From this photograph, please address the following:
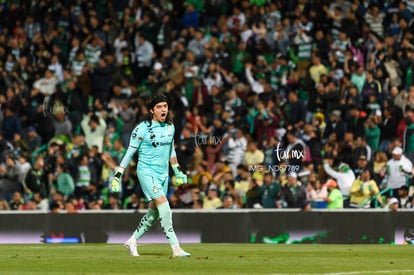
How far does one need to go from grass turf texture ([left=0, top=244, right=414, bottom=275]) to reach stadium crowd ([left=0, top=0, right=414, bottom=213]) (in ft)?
15.7

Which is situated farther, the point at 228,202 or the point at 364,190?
the point at 228,202

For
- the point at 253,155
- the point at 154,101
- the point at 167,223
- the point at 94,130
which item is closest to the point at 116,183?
the point at 167,223

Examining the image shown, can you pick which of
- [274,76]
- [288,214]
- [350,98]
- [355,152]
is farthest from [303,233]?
[274,76]

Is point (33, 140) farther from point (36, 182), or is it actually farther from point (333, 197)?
point (333, 197)

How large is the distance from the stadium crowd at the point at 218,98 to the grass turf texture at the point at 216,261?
4.77m

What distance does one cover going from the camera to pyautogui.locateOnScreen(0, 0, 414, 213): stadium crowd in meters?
26.5

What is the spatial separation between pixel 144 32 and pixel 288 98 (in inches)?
228

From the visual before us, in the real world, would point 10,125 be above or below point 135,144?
above

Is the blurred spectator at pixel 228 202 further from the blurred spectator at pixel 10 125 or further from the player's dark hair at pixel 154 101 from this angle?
the player's dark hair at pixel 154 101

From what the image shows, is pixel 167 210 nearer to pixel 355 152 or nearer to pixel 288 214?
pixel 288 214

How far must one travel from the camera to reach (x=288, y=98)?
29906 mm

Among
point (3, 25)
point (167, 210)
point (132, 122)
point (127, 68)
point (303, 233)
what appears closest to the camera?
point (167, 210)

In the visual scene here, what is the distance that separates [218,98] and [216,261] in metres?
13.3

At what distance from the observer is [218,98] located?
101ft
